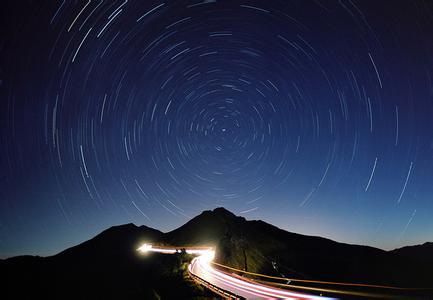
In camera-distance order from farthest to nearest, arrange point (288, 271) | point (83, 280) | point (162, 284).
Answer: point (288, 271)
point (83, 280)
point (162, 284)

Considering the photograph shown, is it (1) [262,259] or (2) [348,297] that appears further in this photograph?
(1) [262,259]

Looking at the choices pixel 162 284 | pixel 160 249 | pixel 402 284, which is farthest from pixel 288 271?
pixel 162 284

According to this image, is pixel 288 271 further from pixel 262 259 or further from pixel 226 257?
pixel 226 257

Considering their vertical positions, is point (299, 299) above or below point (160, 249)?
below

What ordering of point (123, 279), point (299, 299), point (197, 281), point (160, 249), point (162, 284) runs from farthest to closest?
point (123, 279)
point (160, 249)
point (162, 284)
point (197, 281)
point (299, 299)

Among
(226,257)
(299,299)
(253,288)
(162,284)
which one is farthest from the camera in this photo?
(226,257)

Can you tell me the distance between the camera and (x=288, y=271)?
186125mm

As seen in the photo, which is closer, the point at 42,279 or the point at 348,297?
the point at 348,297

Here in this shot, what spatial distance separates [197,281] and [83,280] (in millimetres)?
131212

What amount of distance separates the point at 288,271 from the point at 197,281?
Result: 567 feet

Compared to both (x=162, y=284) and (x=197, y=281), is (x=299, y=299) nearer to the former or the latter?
(x=197, y=281)

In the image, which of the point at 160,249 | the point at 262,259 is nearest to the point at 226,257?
the point at 262,259

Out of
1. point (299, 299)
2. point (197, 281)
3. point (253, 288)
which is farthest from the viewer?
point (197, 281)

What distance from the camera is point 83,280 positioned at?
139 metres
